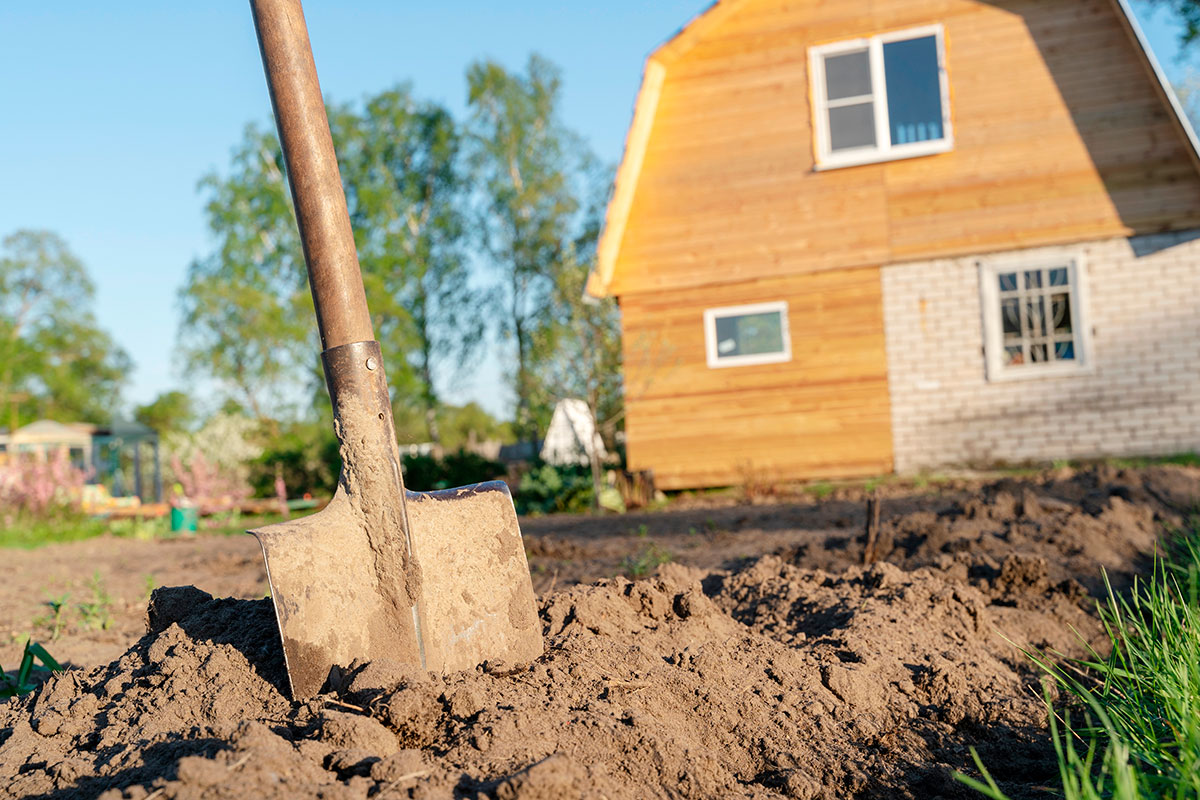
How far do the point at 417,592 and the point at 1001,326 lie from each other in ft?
31.1

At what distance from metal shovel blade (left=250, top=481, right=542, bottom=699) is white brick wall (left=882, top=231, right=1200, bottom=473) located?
8704 millimetres

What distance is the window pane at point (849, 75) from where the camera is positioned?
10602 millimetres

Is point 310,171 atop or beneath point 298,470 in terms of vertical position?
atop

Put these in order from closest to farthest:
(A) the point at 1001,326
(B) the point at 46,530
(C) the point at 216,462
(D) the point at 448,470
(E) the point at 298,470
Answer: (B) the point at 46,530, (A) the point at 1001,326, (D) the point at 448,470, (E) the point at 298,470, (C) the point at 216,462

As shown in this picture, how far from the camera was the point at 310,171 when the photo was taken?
2.52m

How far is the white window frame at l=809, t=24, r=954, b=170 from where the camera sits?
33.3 feet

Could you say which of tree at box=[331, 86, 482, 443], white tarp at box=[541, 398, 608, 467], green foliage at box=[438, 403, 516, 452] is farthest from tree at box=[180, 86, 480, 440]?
white tarp at box=[541, 398, 608, 467]

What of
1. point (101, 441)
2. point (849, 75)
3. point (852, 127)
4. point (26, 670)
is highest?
point (849, 75)

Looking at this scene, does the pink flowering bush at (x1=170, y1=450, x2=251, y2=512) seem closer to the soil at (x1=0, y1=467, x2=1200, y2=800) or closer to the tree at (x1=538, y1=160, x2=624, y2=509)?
the tree at (x1=538, y1=160, x2=624, y2=509)

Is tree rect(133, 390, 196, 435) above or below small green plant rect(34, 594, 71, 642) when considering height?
above

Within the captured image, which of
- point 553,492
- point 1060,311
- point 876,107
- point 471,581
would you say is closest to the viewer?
point 471,581

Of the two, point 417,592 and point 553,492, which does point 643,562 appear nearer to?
point 417,592

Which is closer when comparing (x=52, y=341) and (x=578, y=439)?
(x=578, y=439)

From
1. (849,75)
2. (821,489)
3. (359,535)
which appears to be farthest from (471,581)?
(849,75)
